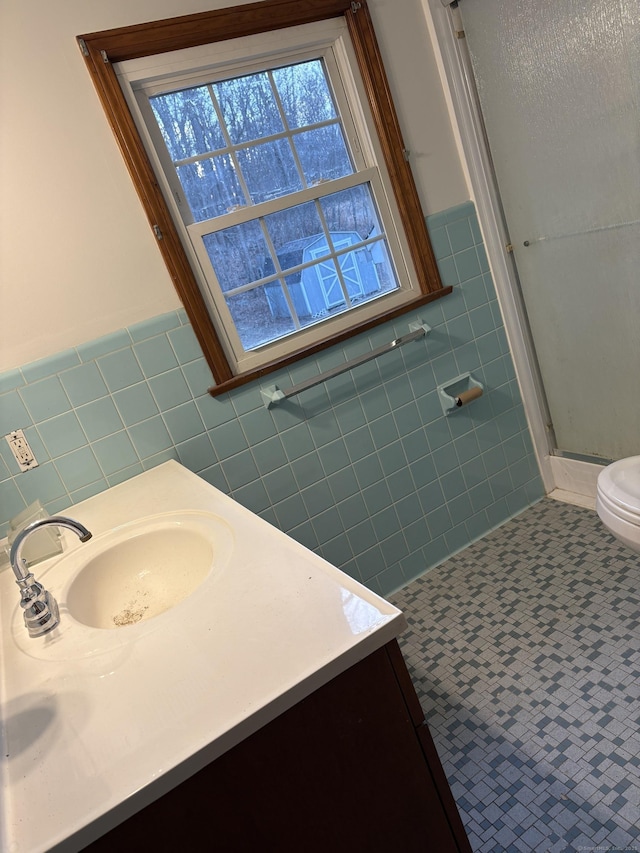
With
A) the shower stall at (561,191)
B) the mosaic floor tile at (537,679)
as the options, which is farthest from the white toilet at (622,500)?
the shower stall at (561,191)

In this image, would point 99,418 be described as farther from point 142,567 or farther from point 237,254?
point 237,254

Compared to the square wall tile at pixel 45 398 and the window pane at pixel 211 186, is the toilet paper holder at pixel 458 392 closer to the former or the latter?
the window pane at pixel 211 186

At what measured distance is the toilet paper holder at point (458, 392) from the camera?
2393mm

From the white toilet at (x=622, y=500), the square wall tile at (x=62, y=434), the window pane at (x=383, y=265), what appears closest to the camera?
the white toilet at (x=622, y=500)

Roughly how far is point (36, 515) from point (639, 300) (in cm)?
201

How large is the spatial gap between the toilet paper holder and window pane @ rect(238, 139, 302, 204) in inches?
37.7

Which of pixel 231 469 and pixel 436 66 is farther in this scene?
pixel 436 66

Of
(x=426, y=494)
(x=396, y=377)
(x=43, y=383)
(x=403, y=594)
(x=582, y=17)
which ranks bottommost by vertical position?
(x=403, y=594)

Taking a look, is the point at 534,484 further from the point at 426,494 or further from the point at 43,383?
the point at 43,383

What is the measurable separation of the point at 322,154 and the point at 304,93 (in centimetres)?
20

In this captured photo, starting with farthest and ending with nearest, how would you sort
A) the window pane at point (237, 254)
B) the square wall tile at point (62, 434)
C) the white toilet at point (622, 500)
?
1. the window pane at point (237, 254)
2. the square wall tile at point (62, 434)
3. the white toilet at point (622, 500)

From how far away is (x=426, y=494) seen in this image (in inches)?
97.4

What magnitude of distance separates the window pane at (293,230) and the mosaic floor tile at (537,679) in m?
1.37

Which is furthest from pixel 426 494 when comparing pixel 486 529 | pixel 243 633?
pixel 243 633
